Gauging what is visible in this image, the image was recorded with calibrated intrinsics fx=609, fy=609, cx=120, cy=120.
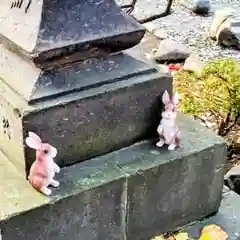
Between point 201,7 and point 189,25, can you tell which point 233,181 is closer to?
point 189,25

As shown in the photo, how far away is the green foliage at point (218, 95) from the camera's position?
3.12m

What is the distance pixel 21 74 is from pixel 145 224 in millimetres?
688

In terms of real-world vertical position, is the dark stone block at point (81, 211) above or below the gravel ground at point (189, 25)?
above

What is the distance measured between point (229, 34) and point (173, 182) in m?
3.06

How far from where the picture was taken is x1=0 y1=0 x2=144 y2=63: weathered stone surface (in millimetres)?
1958

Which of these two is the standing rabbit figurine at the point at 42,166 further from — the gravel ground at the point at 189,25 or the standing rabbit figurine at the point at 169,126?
the gravel ground at the point at 189,25

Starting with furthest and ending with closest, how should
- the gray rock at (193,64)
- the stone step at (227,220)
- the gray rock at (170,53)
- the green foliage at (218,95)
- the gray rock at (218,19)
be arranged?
the gray rock at (218,19) → the gray rock at (170,53) → the gray rock at (193,64) → the green foliage at (218,95) → the stone step at (227,220)

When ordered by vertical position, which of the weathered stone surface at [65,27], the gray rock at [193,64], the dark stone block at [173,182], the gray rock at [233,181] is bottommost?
the gray rock at [193,64]

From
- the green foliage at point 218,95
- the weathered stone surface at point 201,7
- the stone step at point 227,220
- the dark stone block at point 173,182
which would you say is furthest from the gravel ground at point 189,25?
the dark stone block at point 173,182

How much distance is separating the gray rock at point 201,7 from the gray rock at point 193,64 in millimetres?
1077

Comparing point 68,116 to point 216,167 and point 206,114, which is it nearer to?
point 216,167

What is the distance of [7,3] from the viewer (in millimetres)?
2135

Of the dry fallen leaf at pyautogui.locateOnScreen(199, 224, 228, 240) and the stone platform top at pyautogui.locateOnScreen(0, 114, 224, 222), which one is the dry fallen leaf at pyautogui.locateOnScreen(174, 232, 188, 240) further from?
the stone platform top at pyautogui.locateOnScreen(0, 114, 224, 222)

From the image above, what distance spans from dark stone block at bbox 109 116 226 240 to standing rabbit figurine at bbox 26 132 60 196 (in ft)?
0.92
